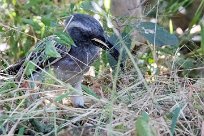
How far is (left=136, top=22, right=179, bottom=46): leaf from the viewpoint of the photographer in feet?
7.60

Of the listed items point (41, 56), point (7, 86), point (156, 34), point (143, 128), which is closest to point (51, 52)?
point (7, 86)

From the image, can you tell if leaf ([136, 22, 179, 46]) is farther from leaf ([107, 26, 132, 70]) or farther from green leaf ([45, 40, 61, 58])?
green leaf ([45, 40, 61, 58])

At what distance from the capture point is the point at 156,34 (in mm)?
2338

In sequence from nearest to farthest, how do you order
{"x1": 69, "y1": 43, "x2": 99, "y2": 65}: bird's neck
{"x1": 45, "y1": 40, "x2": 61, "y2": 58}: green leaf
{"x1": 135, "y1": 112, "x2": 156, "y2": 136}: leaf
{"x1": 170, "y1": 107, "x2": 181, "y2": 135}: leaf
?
{"x1": 135, "y1": 112, "x2": 156, "y2": 136}: leaf → {"x1": 170, "y1": 107, "x2": 181, "y2": 135}: leaf → {"x1": 45, "y1": 40, "x2": 61, "y2": 58}: green leaf → {"x1": 69, "y1": 43, "x2": 99, "y2": 65}: bird's neck

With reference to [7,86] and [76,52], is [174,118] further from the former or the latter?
[76,52]

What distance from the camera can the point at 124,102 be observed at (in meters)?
1.90

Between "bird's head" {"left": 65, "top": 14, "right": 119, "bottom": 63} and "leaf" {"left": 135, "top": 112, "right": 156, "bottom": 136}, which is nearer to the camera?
"leaf" {"left": 135, "top": 112, "right": 156, "bottom": 136}

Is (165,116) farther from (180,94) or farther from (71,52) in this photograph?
(71,52)

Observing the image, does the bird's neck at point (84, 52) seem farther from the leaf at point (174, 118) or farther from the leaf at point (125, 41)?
the leaf at point (174, 118)

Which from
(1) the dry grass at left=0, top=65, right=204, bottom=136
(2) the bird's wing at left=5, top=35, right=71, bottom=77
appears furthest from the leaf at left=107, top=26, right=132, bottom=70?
(1) the dry grass at left=0, top=65, right=204, bottom=136

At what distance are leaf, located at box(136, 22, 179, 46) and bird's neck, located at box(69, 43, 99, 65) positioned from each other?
21cm

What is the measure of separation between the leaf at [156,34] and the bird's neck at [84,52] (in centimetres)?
21

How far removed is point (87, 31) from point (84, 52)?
0.08 m

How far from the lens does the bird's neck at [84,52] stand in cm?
222
